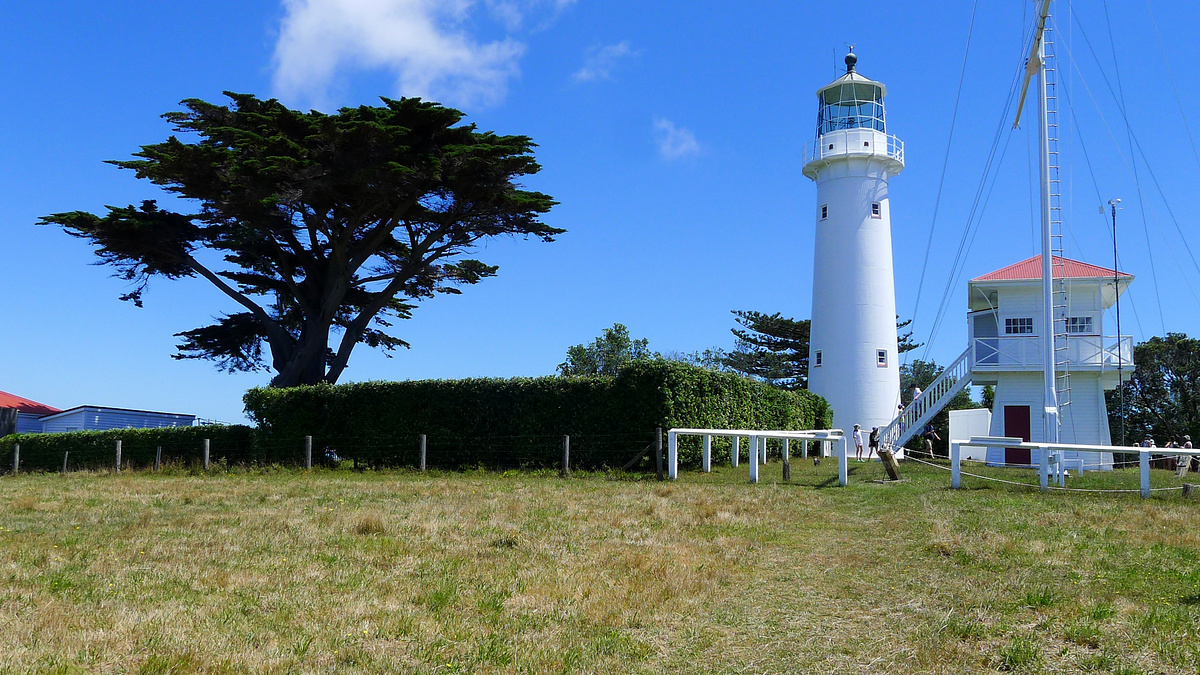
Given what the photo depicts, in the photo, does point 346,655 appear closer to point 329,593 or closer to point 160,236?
point 329,593

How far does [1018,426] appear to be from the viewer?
1186 inches

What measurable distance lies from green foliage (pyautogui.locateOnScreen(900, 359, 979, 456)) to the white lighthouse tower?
7174 millimetres

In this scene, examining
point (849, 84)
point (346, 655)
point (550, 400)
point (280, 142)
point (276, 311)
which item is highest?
point (849, 84)

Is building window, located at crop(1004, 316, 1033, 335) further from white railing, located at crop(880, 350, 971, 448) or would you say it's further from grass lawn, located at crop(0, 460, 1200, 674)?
grass lawn, located at crop(0, 460, 1200, 674)

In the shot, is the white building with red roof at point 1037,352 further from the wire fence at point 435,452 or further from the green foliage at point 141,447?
the green foliage at point 141,447

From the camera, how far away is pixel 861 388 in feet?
110

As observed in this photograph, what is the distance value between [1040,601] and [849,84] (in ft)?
103

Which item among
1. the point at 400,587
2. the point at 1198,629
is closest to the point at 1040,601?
the point at 1198,629

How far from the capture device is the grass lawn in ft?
17.1

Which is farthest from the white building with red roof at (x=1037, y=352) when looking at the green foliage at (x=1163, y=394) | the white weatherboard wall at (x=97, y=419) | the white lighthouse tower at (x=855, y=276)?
the white weatherboard wall at (x=97, y=419)

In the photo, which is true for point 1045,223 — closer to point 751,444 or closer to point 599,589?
point 751,444

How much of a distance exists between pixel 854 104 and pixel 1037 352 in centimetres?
1198

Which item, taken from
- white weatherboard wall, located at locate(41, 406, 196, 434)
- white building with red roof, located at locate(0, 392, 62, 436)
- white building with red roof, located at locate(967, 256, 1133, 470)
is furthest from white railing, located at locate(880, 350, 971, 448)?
white building with red roof, located at locate(0, 392, 62, 436)

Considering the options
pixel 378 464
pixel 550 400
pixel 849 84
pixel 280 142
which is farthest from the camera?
pixel 849 84
